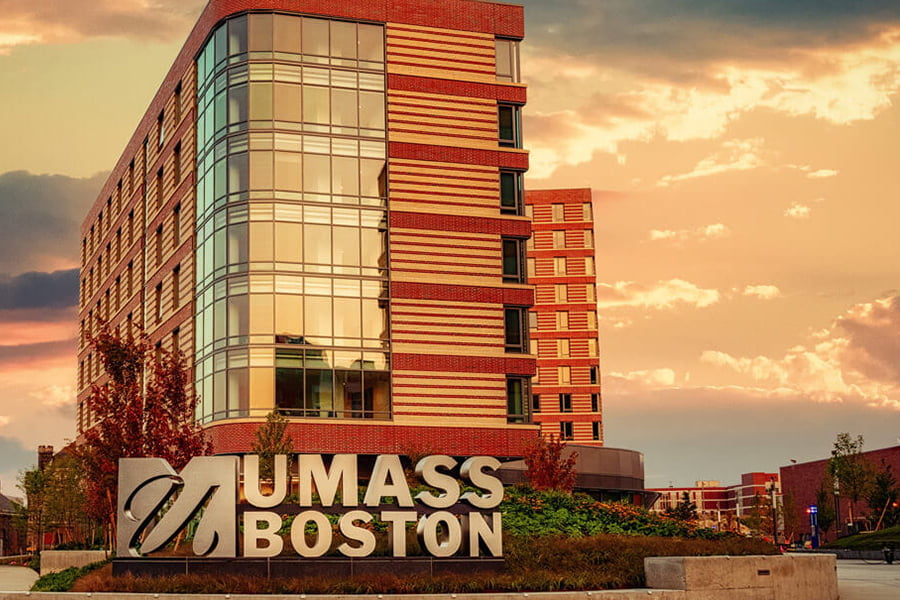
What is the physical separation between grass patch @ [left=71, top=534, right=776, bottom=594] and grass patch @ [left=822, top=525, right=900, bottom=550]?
47.3m

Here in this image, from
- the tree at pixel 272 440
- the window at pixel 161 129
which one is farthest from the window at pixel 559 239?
the tree at pixel 272 440

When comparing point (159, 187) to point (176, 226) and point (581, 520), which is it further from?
point (581, 520)

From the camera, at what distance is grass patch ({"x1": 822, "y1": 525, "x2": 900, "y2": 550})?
69756 mm

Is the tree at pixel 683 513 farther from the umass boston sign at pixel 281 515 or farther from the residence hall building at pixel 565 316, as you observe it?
the umass boston sign at pixel 281 515

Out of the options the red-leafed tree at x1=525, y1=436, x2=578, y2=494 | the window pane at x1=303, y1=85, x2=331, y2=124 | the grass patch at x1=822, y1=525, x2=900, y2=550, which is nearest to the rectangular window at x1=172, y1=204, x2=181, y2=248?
the window pane at x1=303, y1=85, x2=331, y2=124

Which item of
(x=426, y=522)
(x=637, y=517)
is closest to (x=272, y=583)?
(x=426, y=522)

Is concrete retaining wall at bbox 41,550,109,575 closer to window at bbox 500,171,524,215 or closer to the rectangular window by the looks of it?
the rectangular window

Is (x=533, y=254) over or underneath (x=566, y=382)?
over

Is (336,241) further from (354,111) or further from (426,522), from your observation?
(426,522)

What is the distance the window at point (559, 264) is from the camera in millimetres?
99188

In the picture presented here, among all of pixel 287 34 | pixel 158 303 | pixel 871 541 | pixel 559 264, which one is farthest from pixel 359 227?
pixel 559 264

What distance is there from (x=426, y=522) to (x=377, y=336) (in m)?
28.4

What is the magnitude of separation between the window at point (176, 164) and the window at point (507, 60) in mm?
17730

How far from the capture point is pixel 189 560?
24.2 meters
